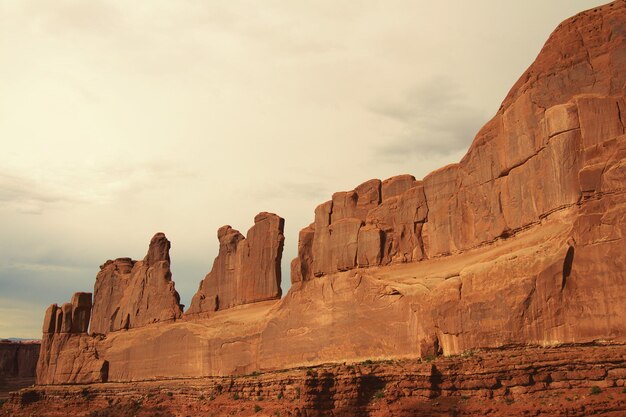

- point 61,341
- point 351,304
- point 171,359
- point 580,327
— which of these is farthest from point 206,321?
point 580,327

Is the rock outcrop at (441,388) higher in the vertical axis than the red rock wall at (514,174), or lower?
lower

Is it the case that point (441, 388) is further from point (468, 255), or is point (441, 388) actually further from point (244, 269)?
point (244, 269)

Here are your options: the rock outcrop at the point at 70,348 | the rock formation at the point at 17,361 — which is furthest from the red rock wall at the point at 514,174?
the rock formation at the point at 17,361

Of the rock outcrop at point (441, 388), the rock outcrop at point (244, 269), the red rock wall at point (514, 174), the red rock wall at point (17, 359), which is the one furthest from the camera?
the red rock wall at point (17, 359)

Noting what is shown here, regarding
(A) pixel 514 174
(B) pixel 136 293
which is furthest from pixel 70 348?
(A) pixel 514 174

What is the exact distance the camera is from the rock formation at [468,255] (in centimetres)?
1986

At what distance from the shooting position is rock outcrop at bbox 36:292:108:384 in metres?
46.9

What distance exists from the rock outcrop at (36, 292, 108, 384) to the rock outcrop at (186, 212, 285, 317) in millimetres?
10345

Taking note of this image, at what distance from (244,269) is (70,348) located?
61.5ft

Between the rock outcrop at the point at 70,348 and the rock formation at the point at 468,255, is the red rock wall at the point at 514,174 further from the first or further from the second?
the rock outcrop at the point at 70,348

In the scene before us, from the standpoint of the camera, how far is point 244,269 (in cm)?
3841

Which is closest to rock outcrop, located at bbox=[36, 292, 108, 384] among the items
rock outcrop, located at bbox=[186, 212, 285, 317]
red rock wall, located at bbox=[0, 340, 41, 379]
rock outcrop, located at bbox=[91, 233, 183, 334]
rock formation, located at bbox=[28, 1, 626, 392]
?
rock outcrop, located at bbox=[91, 233, 183, 334]

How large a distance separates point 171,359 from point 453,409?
23580 millimetres

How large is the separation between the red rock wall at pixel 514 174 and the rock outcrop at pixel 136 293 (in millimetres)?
14940
